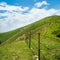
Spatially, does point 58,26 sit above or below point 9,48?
above

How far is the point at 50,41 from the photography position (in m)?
105

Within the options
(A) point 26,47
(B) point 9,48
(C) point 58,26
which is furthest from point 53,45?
(C) point 58,26

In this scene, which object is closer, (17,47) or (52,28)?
(17,47)

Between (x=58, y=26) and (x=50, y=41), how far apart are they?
3261 cm

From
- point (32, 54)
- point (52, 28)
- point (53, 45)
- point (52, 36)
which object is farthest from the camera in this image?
point (52, 28)

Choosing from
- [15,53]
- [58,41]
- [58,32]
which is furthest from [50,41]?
[15,53]

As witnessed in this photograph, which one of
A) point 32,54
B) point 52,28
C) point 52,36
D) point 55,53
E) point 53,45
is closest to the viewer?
point 32,54

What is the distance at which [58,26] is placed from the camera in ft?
443

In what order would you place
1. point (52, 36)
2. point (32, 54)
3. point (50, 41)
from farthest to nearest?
point (52, 36) → point (50, 41) → point (32, 54)

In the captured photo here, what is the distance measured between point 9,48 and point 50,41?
26211 mm

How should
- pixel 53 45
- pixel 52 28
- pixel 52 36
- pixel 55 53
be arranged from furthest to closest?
pixel 52 28, pixel 52 36, pixel 53 45, pixel 55 53

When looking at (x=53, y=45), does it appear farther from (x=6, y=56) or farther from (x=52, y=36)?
(x=6, y=56)

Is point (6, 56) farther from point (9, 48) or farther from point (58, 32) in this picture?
point (58, 32)

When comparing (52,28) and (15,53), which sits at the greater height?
(52,28)
